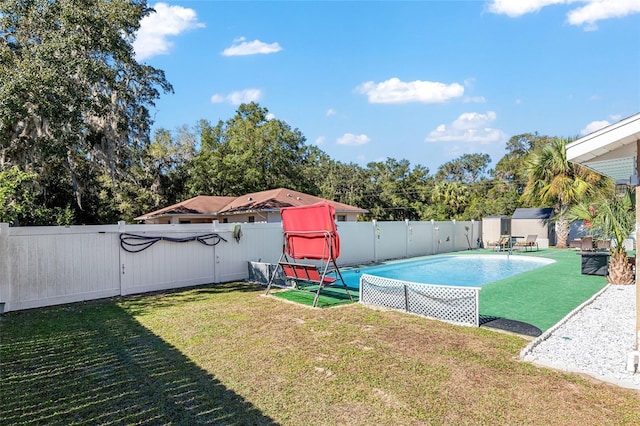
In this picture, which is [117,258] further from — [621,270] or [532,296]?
[621,270]

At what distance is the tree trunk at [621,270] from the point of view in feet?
33.5

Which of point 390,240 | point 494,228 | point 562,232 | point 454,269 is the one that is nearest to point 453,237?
point 494,228

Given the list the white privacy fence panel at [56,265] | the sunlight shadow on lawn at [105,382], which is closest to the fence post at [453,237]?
the white privacy fence panel at [56,265]

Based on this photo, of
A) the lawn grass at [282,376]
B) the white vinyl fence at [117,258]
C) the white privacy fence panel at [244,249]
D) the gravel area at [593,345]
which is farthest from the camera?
the white privacy fence panel at [244,249]

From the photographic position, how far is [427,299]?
7043 mm

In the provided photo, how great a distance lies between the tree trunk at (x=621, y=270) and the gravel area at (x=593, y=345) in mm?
3458

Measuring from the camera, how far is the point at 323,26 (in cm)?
1723

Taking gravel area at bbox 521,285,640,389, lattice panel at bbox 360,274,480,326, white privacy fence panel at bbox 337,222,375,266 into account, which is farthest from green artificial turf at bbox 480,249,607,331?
white privacy fence panel at bbox 337,222,375,266

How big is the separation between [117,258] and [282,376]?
677 centimetres

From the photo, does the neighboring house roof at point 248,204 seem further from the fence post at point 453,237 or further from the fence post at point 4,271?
the fence post at point 4,271

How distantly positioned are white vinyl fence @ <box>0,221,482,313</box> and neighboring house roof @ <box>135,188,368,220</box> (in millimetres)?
9648

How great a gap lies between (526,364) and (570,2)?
12214 mm

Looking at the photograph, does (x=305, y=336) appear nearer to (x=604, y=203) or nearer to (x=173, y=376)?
(x=173, y=376)

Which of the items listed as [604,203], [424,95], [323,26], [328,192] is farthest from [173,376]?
[328,192]
